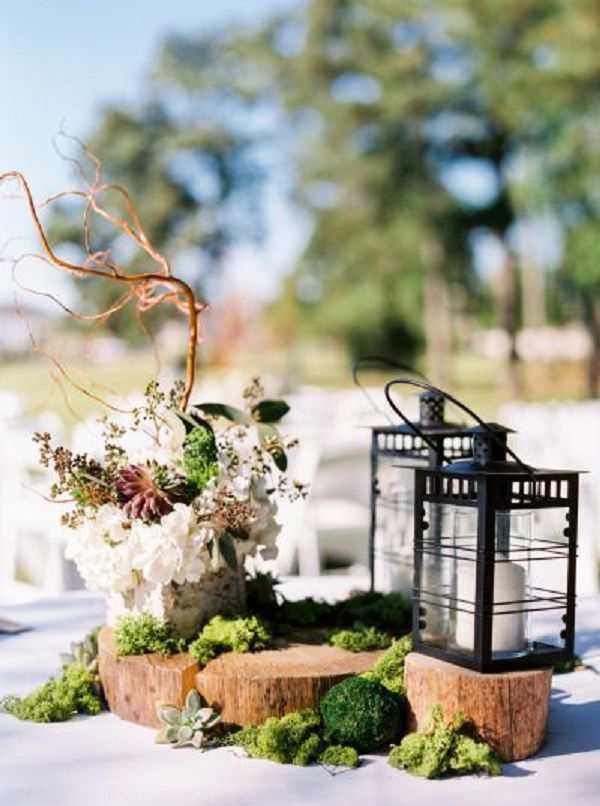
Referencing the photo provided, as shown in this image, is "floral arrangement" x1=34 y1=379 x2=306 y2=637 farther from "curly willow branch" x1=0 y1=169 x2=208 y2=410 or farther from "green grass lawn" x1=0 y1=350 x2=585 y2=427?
"green grass lawn" x1=0 y1=350 x2=585 y2=427

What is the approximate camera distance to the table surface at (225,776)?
3.37 ft

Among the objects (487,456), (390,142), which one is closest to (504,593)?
(487,456)

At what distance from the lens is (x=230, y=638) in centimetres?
125

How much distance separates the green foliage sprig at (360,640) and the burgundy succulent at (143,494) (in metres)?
0.25

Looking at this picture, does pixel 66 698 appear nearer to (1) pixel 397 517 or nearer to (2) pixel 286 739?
(2) pixel 286 739

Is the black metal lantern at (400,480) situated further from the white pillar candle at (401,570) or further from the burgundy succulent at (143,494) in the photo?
the burgundy succulent at (143,494)

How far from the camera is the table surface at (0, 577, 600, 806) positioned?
1.03 meters

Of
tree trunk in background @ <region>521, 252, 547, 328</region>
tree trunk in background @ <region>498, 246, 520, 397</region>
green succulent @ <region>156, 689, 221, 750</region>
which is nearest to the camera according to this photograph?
green succulent @ <region>156, 689, 221, 750</region>

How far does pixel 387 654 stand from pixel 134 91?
18.9m

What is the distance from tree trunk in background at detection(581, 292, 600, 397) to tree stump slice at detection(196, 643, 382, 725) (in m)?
16.7

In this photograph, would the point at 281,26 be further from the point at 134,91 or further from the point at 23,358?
the point at 23,358

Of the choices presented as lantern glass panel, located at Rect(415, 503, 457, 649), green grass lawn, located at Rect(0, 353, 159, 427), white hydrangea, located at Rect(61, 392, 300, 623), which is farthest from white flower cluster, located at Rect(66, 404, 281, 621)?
green grass lawn, located at Rect(0, 353, 159, 427)

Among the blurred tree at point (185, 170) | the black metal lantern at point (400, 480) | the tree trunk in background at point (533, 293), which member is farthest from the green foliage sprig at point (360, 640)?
the tree trunk in background at point (533, 293)

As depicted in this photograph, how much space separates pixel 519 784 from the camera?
1060 mm
